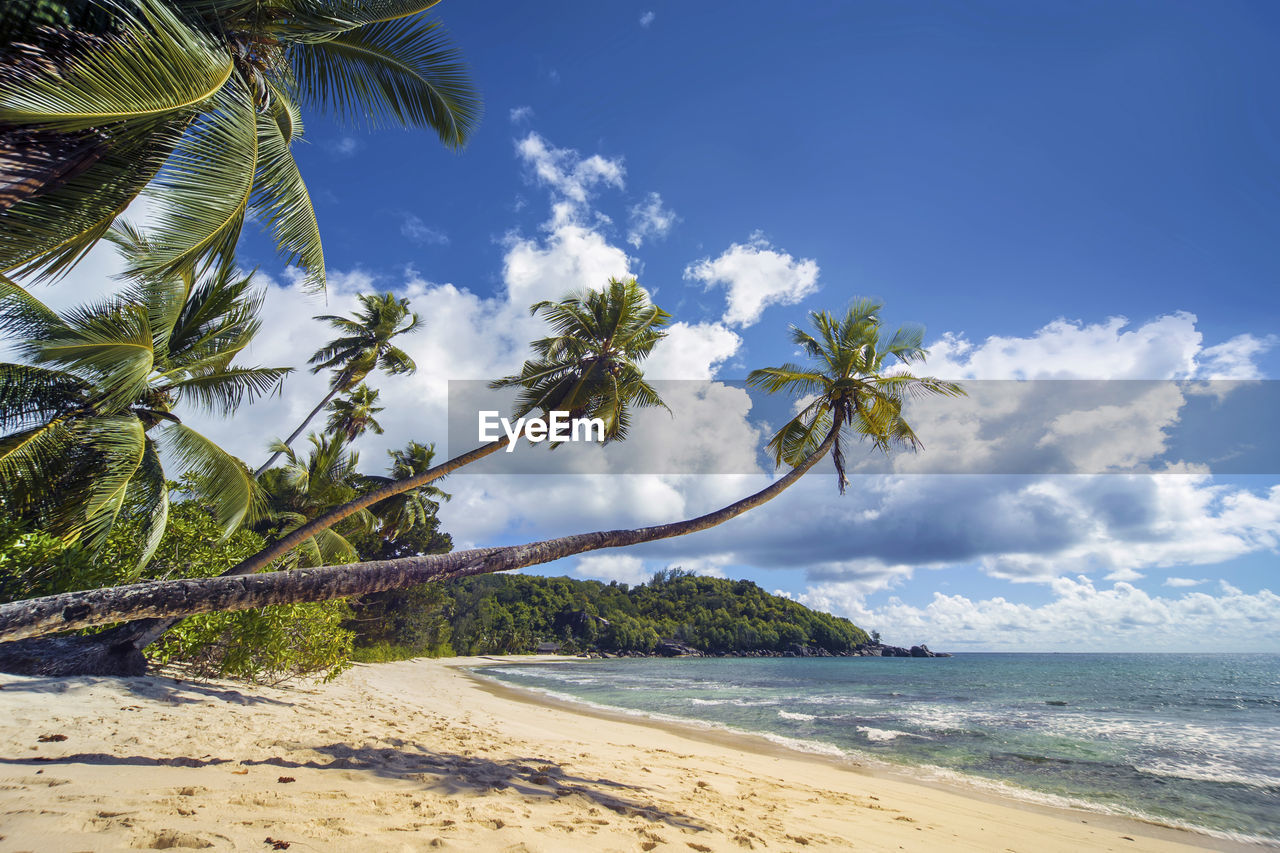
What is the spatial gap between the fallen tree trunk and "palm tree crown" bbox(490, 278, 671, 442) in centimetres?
647

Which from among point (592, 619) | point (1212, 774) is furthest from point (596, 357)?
point (592, 619)

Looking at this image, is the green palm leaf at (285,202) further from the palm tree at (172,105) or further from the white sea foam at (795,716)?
the white sea foam at (795,716)

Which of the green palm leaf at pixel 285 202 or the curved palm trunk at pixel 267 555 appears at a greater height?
the green palm leaf at pixel 285 202

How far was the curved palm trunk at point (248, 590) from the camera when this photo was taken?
3256 millimetres

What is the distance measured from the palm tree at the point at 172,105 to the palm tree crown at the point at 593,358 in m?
7.00

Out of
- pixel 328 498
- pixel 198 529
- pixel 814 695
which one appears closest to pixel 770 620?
pixel 814 695

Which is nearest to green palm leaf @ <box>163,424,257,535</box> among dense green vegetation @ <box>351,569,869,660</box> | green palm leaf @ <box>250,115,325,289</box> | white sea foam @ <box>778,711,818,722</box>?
green palm leaf @ <box>250,115,325,289</box>

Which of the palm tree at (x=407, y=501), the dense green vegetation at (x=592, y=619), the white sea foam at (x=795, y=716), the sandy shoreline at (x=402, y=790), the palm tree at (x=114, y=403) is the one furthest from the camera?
the dense green vegetation at (x=592, y=619)

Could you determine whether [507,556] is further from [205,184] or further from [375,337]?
[375,337]

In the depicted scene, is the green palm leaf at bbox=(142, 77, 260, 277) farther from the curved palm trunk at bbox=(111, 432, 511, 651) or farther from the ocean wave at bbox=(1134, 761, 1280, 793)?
the ocean wave at bbox=(1134, 761, 1280, 793)

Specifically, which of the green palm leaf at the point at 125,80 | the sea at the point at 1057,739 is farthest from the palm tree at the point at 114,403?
the sea at the point at 1057,739

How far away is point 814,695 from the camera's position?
84.4ft

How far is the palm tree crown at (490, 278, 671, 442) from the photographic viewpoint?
1300 cm

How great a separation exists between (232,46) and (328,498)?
587 inches
